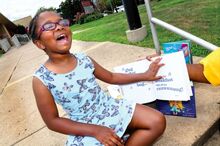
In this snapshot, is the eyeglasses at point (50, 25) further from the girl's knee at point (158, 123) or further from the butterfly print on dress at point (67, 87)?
the girl's knee at point (158, 123)

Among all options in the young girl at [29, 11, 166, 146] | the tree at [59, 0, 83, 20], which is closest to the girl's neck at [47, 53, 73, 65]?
the young girl at [29, 11, 166, 146]

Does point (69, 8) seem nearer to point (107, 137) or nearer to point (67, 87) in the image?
point (67, 87)

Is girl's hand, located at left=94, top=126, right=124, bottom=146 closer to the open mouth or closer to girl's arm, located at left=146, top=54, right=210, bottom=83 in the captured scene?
the open mouth

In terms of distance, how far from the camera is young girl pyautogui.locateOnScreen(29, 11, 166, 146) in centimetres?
193

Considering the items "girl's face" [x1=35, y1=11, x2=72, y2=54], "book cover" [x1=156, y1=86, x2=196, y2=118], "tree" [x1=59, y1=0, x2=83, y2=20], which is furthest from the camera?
"tree" [x1=59, y1=0, x2=83, y2=20]

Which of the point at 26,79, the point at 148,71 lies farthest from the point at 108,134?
the point at 26,79

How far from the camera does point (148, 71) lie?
7.88 feet

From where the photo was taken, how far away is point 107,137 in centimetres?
186

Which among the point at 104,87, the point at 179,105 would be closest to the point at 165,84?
the point at 179,105

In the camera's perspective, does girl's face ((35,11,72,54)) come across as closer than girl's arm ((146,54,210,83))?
Yes

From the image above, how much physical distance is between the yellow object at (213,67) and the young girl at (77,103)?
0.45m

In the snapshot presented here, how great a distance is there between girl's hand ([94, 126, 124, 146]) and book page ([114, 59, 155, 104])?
0.72 metres

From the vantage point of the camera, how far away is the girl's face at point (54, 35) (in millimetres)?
1966

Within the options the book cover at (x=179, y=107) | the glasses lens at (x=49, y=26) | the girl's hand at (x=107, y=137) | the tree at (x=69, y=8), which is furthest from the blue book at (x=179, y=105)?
the tree at (x=69, y=8)
